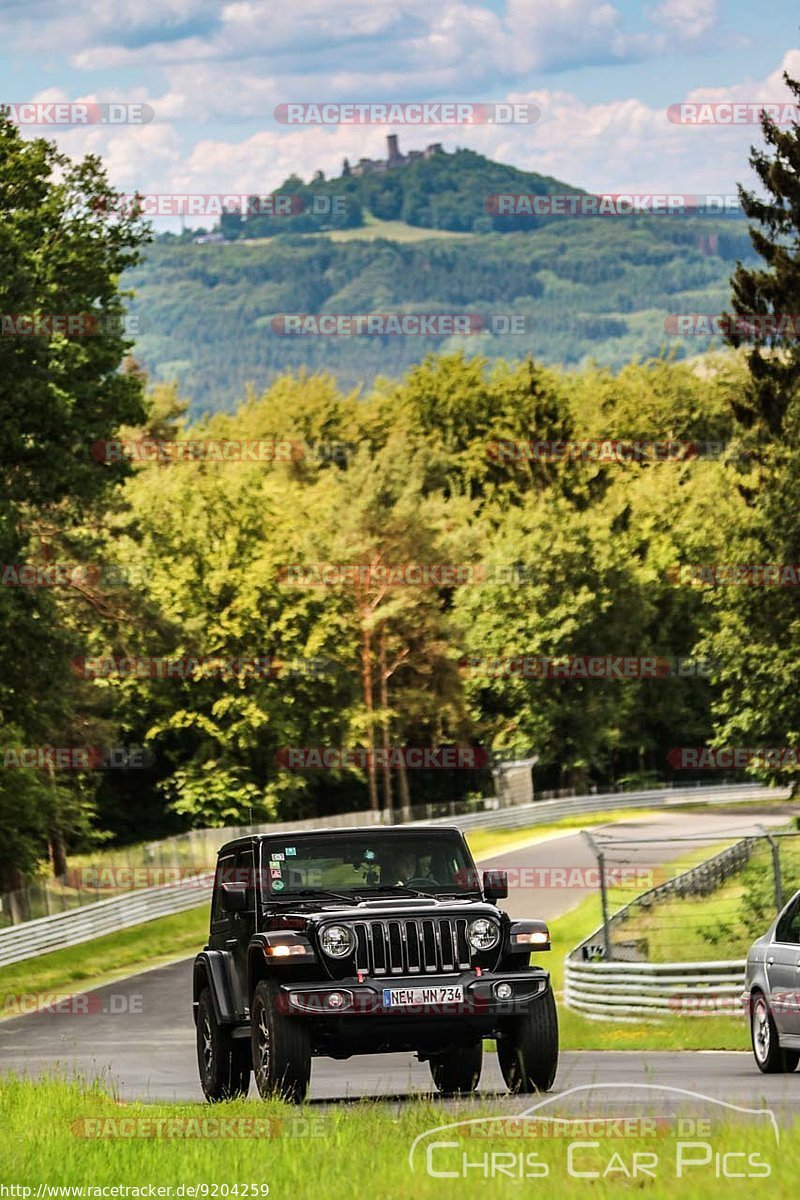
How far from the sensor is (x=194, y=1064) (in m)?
24.6

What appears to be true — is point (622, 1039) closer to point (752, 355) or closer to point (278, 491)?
point (752, 355)

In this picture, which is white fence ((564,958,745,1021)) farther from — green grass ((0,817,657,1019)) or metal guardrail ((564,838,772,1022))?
green grass ((0,817,657,1019))

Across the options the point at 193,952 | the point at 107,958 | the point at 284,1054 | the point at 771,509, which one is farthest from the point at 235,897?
the point at 771,509

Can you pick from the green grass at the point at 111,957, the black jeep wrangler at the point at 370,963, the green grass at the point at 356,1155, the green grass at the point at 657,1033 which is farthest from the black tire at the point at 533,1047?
the green grass at the point at 111,957

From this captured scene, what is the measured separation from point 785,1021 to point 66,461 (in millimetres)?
29675

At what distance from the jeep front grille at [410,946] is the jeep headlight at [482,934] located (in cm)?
5

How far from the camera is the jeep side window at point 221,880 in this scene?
51.7 feet

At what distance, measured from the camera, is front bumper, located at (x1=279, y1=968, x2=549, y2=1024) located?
1341 centimetres

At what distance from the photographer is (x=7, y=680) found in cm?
4266

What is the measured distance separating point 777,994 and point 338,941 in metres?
4.19

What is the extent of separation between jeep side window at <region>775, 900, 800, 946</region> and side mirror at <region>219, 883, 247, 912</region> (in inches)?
176

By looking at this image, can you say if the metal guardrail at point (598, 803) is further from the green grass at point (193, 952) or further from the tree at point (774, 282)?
the tree at point (774, 282)

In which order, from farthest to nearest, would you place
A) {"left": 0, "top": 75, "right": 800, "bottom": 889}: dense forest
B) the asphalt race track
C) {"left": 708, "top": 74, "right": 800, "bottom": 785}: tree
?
{"left": 708, "top": 74, "right": 800, "bottom": 785}: tree, {"left": 0, "top": 75, "right": 800, "bottom": 889}: dense forest, the asphalt race track

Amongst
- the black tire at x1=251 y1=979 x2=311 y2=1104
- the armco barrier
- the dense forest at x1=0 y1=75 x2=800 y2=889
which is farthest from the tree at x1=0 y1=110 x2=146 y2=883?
the black tire at x1=251 y1=979 x2=311 y2=1104
